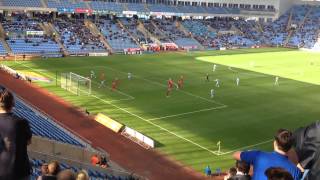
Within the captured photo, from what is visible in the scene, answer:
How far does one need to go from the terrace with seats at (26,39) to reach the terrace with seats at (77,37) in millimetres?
2798

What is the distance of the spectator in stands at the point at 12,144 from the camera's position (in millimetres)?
6684

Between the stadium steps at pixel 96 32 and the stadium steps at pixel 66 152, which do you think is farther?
the stadium steps at pixel 96 32

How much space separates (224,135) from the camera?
Result: 31.0 metres

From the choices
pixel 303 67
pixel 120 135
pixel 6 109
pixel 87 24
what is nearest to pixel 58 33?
pixel 87 24

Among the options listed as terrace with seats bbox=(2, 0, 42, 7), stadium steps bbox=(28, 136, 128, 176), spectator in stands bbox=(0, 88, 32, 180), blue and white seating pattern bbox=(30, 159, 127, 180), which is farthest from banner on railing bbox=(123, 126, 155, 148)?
terrace with seats bbox=(2, 0, 42, 7)

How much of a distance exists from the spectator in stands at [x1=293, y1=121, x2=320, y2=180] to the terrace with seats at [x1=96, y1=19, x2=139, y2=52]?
70.2 meters

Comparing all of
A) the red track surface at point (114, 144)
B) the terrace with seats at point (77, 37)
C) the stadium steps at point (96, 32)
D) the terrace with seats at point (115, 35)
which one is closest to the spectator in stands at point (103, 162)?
the red track surface at point (114, 144)

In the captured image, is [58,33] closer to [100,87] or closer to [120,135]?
[100,87]

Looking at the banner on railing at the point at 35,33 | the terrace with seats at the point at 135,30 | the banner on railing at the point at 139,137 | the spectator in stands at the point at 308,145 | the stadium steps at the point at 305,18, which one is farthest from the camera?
the stadium steps at the point at 305,18

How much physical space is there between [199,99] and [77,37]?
1567 inches

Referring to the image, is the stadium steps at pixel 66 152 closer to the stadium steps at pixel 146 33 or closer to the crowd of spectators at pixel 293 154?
the crowd of spectators at pixel 293 154

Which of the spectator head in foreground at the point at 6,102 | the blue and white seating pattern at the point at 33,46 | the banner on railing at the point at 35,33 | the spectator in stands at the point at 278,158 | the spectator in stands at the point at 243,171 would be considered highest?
the spectator head in foreground at the point at 6,102

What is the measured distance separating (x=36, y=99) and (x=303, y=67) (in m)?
45.8

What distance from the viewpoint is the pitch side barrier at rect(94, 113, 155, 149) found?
2858cm
